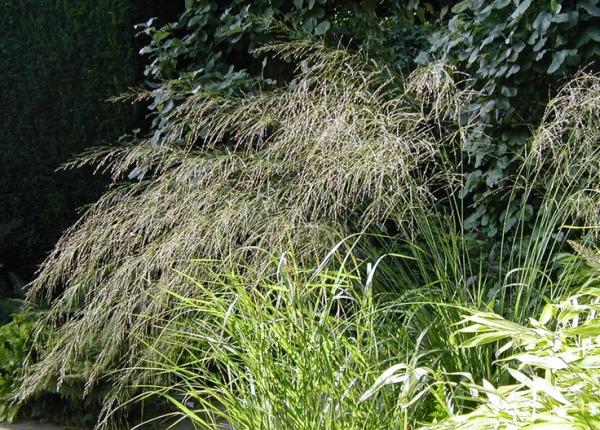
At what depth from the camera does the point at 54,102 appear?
5438 mm

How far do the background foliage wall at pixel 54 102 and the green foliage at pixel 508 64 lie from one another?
219cm

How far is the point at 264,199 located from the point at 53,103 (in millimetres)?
2578

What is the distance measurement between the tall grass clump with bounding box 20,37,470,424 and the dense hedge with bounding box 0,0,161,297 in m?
1.62

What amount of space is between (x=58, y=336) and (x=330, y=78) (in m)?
1.74

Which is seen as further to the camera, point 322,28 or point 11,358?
point 322,28

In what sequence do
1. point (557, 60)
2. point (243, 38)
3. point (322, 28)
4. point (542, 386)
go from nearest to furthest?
point (542, 386), point (557, 60), point (322, 28), point (243, 38)

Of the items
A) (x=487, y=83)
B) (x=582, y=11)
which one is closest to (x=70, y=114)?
(x=487, y=83)

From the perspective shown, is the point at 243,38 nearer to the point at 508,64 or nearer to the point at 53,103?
the point at 53,103

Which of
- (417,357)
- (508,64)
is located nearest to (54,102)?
(508,64)

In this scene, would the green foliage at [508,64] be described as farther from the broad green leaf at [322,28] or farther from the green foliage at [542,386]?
the green foliage at [542,386]

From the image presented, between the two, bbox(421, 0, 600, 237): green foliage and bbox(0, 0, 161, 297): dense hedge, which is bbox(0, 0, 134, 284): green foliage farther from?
bbox(421, 0, 600, 237): green foliage

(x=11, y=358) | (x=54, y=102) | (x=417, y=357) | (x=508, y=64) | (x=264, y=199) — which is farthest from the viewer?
(x=54, y=102)

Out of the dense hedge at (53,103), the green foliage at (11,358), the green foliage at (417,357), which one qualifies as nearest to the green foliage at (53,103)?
the dense hedge at (53,103)

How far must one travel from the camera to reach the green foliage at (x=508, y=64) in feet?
12.0
